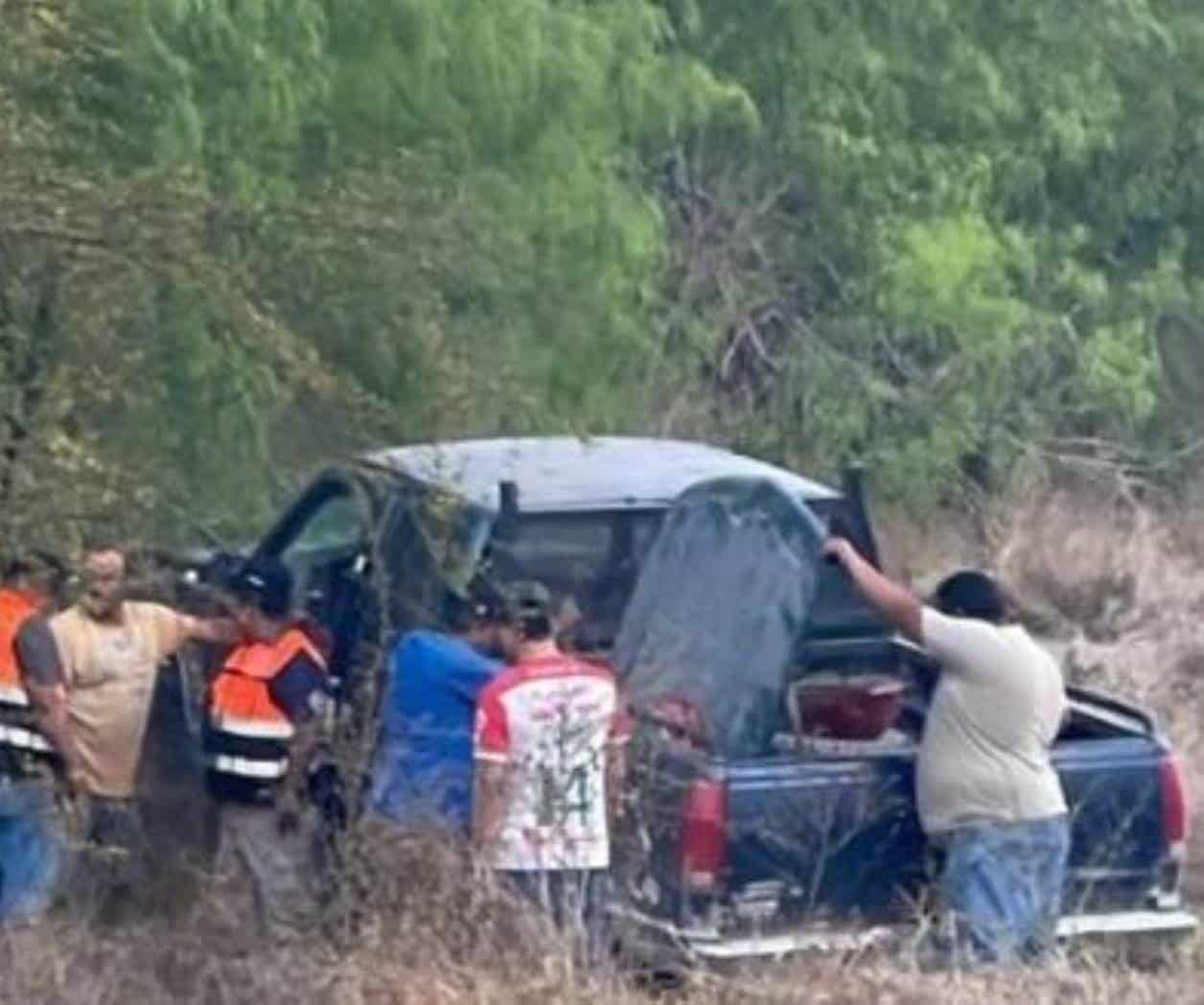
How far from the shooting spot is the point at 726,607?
12.1 m

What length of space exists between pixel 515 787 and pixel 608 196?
6.50 meters

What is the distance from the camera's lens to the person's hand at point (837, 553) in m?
11.8

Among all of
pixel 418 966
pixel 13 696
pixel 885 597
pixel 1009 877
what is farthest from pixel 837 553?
pixel 13 696

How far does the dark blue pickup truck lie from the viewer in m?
11.2

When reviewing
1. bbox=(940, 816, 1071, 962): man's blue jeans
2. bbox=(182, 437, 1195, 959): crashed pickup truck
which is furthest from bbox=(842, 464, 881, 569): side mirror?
bbox=(940, 816, 1071, 962): man's blue jeans

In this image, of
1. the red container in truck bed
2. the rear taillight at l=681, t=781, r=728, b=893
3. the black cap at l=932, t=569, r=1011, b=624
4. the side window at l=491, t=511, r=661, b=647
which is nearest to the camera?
the rear taillight at l=681, t=781, r=728, b=893

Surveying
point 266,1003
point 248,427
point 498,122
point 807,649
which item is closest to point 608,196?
point 498,122

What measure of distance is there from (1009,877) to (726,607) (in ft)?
4.09

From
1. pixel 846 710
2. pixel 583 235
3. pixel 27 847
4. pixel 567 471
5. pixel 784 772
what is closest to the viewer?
pixel 784 772

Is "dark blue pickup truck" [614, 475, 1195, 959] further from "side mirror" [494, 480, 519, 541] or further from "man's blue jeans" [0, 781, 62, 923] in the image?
"man's blue jeans" [0, 781, 62, 923]

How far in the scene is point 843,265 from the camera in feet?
78.8

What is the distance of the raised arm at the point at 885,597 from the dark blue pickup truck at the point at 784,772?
16 centimetres

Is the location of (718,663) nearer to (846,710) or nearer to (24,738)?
(846,710)

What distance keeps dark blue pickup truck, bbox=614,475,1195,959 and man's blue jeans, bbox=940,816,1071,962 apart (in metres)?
0.12
